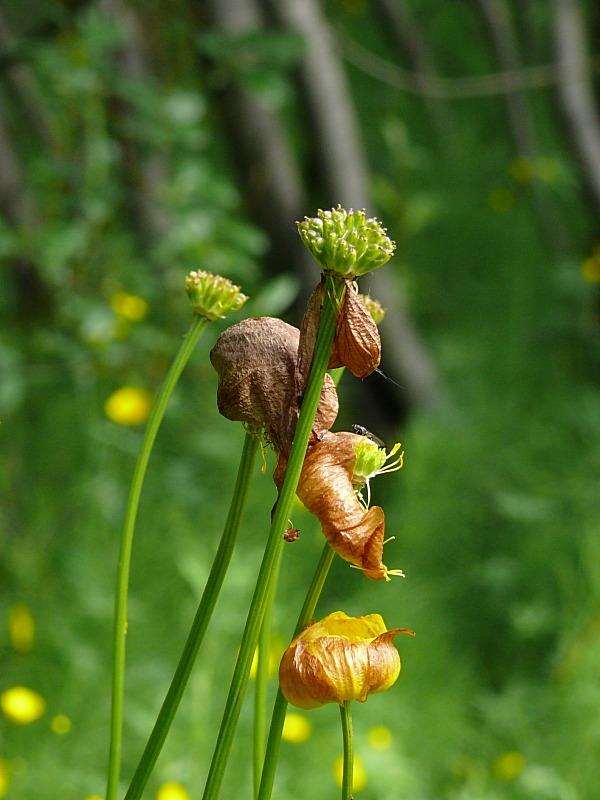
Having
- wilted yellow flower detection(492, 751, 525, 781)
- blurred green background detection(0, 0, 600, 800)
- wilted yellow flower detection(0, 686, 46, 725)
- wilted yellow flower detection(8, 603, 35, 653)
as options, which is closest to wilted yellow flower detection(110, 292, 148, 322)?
blurred green background detection(0, 0, 600, 800)

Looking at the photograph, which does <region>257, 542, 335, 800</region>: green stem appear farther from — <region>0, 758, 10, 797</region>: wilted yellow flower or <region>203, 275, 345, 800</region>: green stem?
<region>0, 758, 10, 797</region>: wilted yellow flower

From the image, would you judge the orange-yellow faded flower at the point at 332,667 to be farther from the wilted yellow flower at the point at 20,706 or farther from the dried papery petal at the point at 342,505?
the wilted yellow flower at the point at 20,706

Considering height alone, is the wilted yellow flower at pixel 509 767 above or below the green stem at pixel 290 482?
above

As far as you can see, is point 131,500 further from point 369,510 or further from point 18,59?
point 18,59

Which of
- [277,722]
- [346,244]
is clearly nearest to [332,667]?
[277,722]

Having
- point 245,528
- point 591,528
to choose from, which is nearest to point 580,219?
point 591,528

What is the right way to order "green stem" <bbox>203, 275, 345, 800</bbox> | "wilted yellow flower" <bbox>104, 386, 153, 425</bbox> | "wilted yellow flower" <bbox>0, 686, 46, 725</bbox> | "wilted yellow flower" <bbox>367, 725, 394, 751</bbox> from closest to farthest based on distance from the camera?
"green stem" <bbox>203, 275, 345, 800</bbox>, "wilted yellow flower" <bbox>0, 686, 46, 725</bbox>, "wilted yellow flower" <bbox>367, 725, 394, 751</bbox>, "wilted yellow flower" <bbox>104, 386, 153, 425</bbox>

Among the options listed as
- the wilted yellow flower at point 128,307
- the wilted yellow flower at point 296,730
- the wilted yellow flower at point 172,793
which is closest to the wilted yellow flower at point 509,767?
the wilted yellow flower at point 296,730
